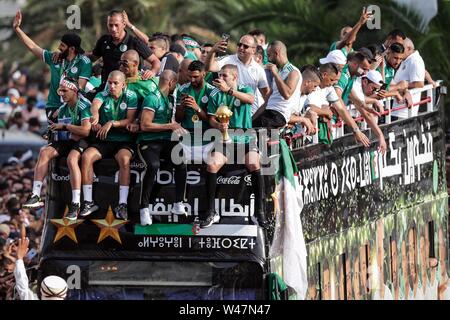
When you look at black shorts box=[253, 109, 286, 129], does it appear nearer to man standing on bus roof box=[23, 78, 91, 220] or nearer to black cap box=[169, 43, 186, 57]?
man standing on bus roof box=[23, 78, 91, 220]

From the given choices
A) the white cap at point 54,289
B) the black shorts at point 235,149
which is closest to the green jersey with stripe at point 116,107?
the black shorts at point 235,149

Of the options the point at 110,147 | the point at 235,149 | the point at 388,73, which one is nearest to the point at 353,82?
the point at 388,73

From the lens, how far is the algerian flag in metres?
14.7

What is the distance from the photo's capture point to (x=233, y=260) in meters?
14.4

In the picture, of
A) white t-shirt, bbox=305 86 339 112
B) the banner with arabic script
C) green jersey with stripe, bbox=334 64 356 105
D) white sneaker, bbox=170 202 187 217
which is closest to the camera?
white sneaker, bbox=170 202 187 217

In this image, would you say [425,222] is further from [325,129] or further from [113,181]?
[113,181]

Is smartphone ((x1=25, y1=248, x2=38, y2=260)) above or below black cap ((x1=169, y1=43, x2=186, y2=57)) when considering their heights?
below

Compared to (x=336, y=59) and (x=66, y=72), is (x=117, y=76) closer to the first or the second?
(x=66, y=72)

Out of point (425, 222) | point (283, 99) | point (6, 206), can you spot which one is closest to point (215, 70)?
point (283, 99)

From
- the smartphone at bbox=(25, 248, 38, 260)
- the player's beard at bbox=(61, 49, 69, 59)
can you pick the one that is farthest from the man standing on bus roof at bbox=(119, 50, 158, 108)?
the smartphone at bbox=(25, 248, 38, 260)

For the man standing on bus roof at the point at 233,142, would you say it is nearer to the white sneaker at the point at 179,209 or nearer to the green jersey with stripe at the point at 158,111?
the white sneaker at the point at 179,209

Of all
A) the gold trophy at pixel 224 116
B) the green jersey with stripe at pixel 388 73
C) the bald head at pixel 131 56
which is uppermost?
the green jersey with stripe at pixel 388 73

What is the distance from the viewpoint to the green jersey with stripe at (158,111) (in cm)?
1492

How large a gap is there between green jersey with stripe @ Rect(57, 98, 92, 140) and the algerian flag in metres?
1.89
